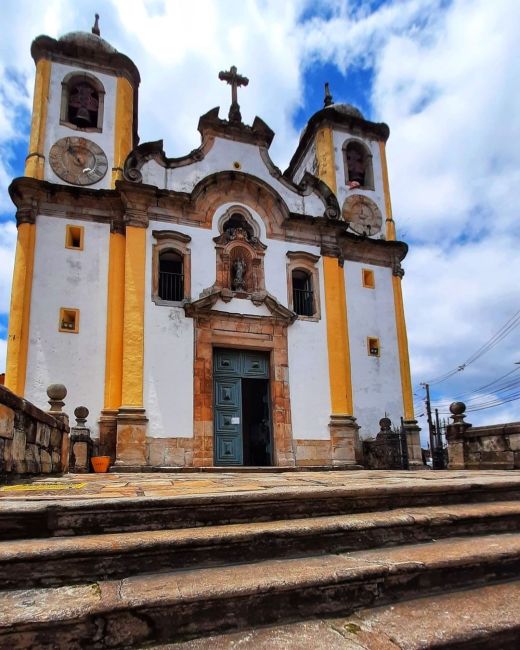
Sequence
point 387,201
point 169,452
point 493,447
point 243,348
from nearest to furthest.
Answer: point 493,447, point 169,452, point 243,348, point 387,201

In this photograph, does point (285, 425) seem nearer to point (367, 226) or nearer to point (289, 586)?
point (367, 226)

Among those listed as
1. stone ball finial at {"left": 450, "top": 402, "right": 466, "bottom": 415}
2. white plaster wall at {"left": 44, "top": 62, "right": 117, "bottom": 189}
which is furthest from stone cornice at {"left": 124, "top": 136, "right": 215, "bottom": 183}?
stone ball finial at {"left": 450, "top": 402, "right": 466, "bottom": 415}

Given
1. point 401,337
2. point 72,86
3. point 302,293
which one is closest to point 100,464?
point 302,293

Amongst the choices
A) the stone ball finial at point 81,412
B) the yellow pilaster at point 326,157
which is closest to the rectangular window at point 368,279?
the yellow pilaster at point 326,157

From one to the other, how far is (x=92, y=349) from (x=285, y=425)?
17.1 ft

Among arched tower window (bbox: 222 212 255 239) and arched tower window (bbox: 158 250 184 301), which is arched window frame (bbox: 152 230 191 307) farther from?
arched tower window (bbox: 222 212 255 239)

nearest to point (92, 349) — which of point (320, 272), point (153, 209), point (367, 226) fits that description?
point (153, 209)

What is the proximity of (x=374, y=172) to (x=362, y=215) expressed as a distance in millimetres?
1984

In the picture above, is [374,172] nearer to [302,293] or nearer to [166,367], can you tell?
[302,293]

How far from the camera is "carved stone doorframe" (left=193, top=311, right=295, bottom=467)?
480 inches

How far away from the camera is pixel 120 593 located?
79.9 inches

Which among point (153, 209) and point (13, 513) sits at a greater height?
point (153, 209)

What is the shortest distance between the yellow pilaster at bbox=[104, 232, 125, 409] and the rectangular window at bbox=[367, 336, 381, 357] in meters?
7.25

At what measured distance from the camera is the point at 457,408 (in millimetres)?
10320
